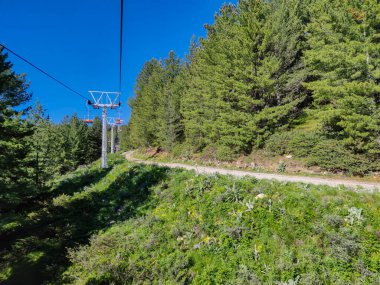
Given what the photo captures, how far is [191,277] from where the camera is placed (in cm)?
716

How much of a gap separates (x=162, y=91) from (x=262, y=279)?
33.9 m

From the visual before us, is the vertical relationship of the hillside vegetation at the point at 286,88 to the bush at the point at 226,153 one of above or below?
above

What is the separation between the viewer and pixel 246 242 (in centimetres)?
750

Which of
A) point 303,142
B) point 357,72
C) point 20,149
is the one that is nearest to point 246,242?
point 303,142

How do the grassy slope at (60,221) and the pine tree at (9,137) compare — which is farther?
the pine tree at (9,137)

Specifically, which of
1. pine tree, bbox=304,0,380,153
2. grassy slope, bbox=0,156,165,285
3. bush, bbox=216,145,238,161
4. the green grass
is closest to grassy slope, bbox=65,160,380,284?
the green grass

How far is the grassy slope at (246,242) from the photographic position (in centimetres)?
639

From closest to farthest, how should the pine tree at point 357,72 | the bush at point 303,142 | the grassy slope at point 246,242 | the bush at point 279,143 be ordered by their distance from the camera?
1. the grassy slope at point 246,242
2. the pine tree at point 357,72
3. the bush at point 303,142
4. the bush at point 279,143

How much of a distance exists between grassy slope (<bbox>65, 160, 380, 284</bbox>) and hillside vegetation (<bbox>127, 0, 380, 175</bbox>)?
23.0 ft

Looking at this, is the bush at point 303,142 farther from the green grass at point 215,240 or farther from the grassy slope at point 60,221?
the grassy slope at point 60,221

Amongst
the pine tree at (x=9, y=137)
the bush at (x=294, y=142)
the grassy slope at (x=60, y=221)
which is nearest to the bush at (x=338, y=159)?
the bush at (x=294, y=142)

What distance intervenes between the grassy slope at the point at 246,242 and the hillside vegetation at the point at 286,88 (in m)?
7.02

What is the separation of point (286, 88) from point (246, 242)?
17.6 m

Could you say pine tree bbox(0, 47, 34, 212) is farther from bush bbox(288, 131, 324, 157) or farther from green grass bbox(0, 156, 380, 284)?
bush bbox(288, 131, 324, 157)
